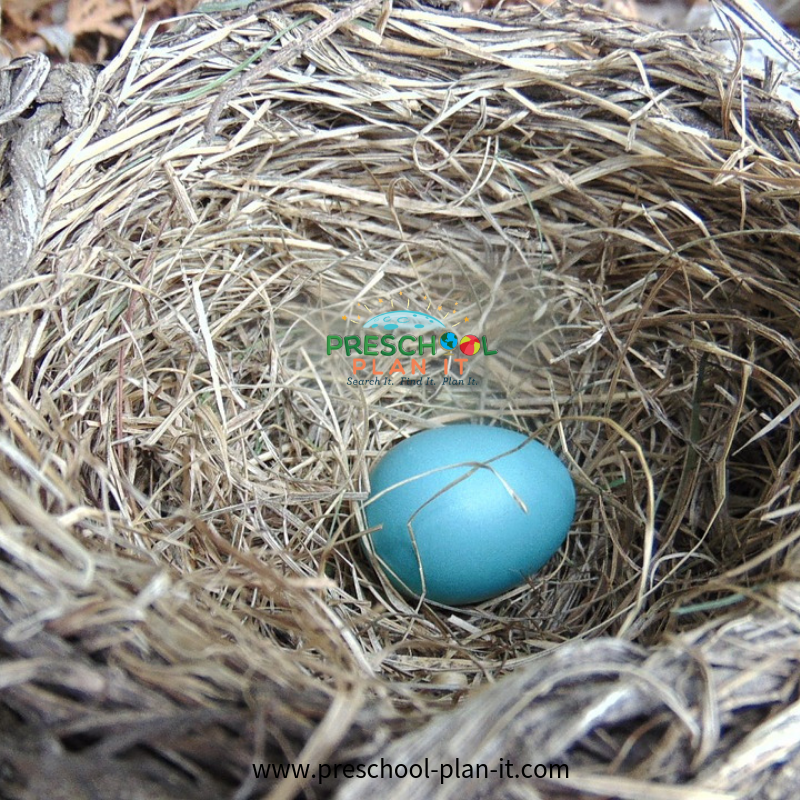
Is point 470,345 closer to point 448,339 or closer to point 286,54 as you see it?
point 448,339

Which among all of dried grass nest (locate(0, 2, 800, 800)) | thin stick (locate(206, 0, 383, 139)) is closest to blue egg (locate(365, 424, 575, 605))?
dried grass nest (locate(0, 2, 800, 800))

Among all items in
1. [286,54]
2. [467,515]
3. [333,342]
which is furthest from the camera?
[333,342]

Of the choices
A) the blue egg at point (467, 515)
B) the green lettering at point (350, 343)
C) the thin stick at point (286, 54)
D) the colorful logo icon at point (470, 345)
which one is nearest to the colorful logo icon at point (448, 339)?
the colorful logo icon at point (470, 345)

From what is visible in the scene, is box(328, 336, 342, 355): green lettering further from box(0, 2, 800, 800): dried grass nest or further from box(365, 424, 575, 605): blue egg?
box(365, 424, 575, 605): blue egg

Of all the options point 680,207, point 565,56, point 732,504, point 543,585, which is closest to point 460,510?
point 543,585

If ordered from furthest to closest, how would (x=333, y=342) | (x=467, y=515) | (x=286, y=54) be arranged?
(x=333, y=342) → (x=286, y=54) → (x=467, y=515)

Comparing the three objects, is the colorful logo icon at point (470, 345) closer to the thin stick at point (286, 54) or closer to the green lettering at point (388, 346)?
the green lettering at point (388, 346)

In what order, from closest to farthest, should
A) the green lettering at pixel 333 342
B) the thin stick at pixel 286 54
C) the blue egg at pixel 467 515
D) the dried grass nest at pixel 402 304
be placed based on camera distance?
1. the dried grass nest at pixel 402 304
2. the blue egg at pixel 467 515
3. the thin stick at pixel 286 54
4. the green lettering at pixel 333 342

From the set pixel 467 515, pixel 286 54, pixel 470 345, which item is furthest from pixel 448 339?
pixel 286 54
